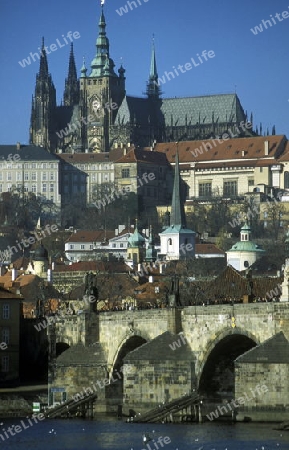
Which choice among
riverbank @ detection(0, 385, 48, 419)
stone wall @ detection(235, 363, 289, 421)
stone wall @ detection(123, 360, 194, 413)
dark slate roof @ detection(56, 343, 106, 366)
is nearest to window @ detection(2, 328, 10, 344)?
riverbank @ detection(0, 385, 48, 419)

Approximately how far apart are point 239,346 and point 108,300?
39.1 m

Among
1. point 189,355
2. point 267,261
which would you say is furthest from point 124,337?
point 267,261

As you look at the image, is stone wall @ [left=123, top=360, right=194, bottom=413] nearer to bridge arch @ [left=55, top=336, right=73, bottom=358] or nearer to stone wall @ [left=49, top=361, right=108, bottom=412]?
stone wall @ [left=49, top=361, right=108, bottom=412]

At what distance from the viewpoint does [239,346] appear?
6656 centimetres

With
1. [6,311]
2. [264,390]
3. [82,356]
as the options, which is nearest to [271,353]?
[264,390]

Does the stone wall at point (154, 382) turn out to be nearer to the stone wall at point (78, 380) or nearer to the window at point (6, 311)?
the stone wall at point (78, 380)

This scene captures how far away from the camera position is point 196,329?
6712 centimetres

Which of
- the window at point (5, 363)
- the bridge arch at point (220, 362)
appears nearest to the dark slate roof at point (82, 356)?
the window at point (5, 363)

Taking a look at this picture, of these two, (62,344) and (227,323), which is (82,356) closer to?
(62,344)

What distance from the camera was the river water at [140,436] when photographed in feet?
192

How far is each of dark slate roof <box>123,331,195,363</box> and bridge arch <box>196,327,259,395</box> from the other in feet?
2.38

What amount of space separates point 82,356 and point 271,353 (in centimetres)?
1669

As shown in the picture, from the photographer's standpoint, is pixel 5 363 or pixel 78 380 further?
pixel 5 363

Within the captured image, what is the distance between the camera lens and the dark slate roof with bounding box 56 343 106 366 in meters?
74.4
